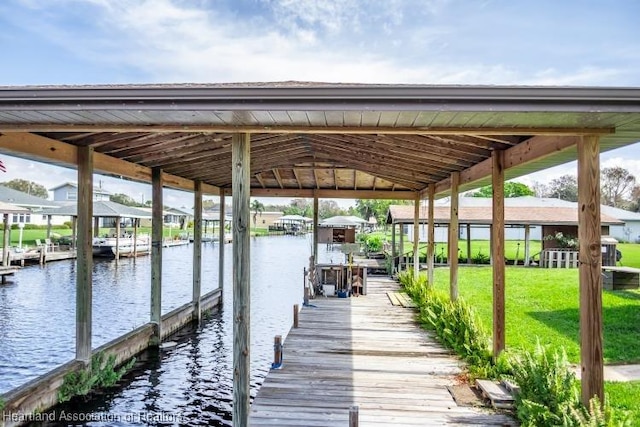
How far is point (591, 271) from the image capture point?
4.18 metres

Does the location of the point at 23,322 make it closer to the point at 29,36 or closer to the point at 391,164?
the point at 391,164

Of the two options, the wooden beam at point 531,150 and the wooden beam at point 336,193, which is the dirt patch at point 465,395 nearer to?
the wooden beam at point 531,150

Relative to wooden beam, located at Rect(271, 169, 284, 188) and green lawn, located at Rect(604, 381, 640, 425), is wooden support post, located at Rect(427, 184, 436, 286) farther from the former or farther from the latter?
green lawn, located at Rect(604, 381, 640, 425)

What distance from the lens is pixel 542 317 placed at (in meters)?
11.0

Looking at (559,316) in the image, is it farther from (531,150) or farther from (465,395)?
(531,150)

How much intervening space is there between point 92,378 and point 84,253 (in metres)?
1.80

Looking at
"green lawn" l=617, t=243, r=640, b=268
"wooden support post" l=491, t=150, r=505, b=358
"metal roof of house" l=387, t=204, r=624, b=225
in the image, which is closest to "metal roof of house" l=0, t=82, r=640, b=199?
"wooden support post" l=491, t=150, r=505, b=358

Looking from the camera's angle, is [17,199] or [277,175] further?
[17,199]

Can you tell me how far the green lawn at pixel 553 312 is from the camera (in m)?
8.50

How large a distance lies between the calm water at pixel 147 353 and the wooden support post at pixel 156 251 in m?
0.58

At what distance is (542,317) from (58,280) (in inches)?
718

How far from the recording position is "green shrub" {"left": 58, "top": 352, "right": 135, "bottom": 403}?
6.34 meters

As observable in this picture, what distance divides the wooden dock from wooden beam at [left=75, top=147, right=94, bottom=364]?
2.77m

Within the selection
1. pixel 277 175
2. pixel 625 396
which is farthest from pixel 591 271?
pixel 277 175
